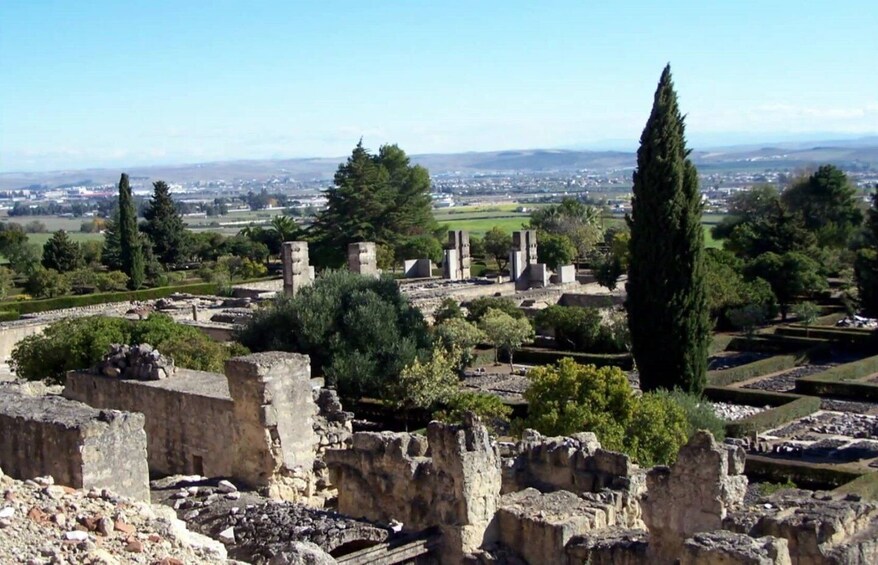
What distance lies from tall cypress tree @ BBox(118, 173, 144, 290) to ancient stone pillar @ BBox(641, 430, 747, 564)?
4620 centimetres

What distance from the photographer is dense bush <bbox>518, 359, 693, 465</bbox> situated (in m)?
20.2

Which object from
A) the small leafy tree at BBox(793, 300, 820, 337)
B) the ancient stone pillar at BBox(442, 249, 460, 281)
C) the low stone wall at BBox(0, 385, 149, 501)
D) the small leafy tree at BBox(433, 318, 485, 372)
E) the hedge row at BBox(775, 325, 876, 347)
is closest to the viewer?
the low stone wall at BBox(0, 385, 149, 501)

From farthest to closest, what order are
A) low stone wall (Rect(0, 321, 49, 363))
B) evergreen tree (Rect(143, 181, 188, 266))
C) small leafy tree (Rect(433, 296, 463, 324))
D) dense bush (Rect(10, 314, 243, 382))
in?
evergreen tree (Rect(143, 181, 188, 266))
low stone wall (Rect(0, 321, 49, 363))
small leafy tree (Rect(433, 296, 463, 324))
dense bush (Rect(10, 314, 243, 382))

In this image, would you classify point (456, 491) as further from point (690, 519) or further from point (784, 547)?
point (784, 547)

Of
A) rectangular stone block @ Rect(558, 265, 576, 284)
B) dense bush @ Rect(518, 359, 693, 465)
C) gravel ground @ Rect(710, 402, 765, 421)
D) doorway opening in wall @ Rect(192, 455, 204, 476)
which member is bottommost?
gravel ground @ Rect(710, 402, 765, 421)

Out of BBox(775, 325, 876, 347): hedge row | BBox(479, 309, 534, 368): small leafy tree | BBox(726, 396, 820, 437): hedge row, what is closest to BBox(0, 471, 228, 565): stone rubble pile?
BBox(726, 396, 820, 437): hedge row

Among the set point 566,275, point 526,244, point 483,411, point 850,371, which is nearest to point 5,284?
point 526,244

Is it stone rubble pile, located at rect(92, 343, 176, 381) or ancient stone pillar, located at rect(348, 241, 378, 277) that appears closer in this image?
stone rubble pile, located at rect(92, 343, 176, 381)

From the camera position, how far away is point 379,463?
15.1 metres

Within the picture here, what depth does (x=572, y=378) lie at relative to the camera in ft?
70.1

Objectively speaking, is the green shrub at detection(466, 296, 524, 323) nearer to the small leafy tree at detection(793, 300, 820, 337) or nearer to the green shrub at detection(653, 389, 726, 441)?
the small leafy tree at detection(793, 300, 820, 337)

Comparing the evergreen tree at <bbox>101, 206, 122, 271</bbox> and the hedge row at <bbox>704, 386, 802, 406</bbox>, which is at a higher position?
the evergreen tree at <bbox>101, 206, 122, 271</bbox>

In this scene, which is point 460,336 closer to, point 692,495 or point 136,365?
point 136,365

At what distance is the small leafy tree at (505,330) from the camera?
3506 centimetres
